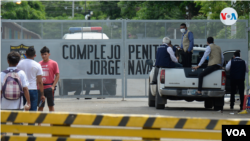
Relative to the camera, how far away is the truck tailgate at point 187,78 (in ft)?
40.5

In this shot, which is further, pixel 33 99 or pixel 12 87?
pixel 33 99

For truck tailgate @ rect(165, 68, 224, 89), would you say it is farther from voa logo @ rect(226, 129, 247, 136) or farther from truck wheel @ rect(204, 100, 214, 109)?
voa logo @ rect(226, 129, 247, 136)

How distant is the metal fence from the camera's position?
16547 mm

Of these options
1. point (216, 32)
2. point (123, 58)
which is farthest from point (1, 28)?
point (216, 32)

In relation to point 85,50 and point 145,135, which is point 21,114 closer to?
point 145,135

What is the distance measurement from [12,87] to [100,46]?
9996 mm

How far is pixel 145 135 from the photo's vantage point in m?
5.52

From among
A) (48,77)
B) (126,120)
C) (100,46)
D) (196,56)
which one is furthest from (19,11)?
(126,120)

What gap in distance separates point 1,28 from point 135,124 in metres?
12.1

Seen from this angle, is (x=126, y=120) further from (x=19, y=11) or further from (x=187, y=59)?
(x=19, y=11)

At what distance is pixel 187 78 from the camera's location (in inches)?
487

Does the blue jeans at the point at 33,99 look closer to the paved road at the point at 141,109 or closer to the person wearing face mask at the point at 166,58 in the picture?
the paved road at the point at 141,109

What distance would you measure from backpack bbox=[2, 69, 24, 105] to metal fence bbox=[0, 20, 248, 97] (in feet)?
32.0

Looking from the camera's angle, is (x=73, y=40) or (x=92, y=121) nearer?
(x=92, y=121)
